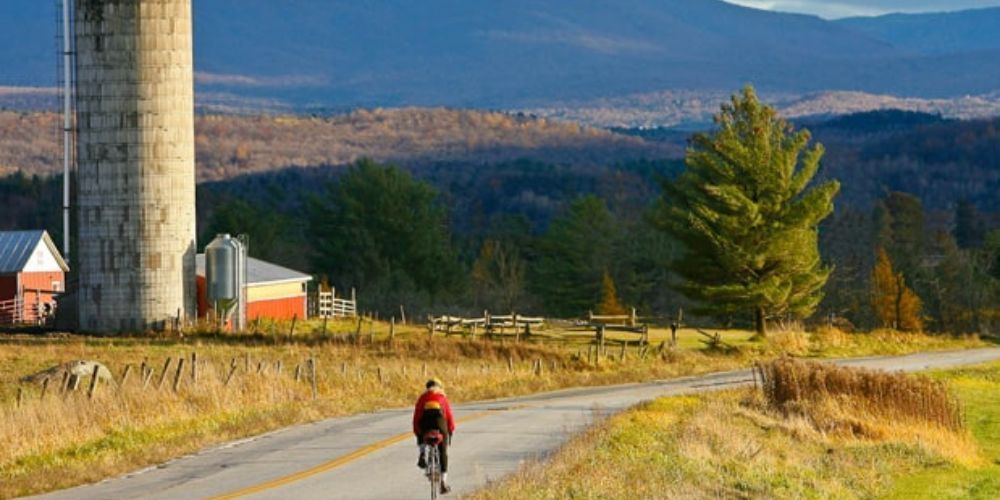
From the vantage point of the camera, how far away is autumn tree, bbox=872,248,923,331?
95500mm

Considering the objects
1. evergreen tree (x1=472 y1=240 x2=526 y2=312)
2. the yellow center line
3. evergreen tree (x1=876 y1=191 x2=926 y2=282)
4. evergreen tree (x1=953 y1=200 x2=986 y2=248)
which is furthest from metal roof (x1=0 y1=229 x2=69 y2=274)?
evergreen tree (x1=953 y1=200 x2=986 y2=248)

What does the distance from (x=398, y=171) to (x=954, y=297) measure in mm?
44000

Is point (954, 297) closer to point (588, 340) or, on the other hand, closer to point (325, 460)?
point (588, 340)

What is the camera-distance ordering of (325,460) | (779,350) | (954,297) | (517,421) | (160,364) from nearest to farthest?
(325,460) → (517,421) → (160,364) → (779,350) → (954,297)

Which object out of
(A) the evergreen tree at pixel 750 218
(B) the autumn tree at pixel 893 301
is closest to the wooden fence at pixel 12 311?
(A) the evergreen tree at pixel 750 218

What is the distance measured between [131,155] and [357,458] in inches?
1434

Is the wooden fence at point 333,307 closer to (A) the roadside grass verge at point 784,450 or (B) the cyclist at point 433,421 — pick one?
(A) the roadside grass verge at point 784,450

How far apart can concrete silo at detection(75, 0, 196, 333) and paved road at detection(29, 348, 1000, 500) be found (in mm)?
25732

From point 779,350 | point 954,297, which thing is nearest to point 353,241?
point 954,297

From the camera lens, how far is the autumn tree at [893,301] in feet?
313

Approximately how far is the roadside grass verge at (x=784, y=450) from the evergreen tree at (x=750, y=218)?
22.9m

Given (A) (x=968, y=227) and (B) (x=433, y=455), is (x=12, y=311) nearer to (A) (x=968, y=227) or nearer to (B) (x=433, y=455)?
(B) (x=433, y=455)

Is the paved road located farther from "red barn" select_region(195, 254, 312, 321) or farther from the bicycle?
"red barn" select_region(195, 254, 312, 321)

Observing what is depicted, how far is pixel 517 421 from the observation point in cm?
3250
